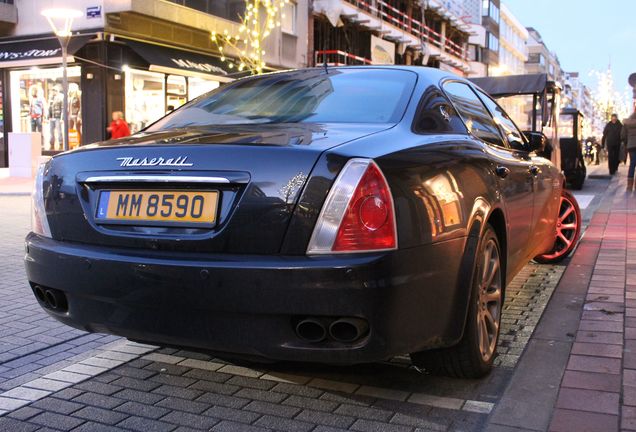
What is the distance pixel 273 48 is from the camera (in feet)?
87.8

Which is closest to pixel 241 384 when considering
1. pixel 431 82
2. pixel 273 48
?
pixel 431 82

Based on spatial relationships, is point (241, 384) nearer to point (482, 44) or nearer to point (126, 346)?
point (126, 346)

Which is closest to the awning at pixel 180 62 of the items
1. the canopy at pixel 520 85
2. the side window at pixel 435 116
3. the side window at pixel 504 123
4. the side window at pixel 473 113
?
the canopy at pixel 520 85

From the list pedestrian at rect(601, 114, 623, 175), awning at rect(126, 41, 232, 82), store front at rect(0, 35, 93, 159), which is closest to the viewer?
pedestrian at rect(601, 114, 623, 175)

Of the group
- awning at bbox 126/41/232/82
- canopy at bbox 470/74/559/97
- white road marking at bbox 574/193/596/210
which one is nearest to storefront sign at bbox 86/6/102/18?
awning at bbox 126/41/232/82

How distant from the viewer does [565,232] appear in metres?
6.34

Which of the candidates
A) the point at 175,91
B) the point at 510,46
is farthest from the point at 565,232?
the point at 510,46

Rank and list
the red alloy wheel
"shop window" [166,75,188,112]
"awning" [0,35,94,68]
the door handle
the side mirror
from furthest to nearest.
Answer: "shop window" [166,75,188,112]
"awning" [0,35,94,68]
the red alloy wheel
the side mirror
the door handle

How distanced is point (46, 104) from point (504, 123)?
19.4 metres

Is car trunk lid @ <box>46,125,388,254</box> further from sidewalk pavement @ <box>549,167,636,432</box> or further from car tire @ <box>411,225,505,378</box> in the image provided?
sidewalk pavement @ <box>549,167,636,432</box>

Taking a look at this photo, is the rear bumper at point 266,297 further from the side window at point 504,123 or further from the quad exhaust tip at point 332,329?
the side window at point 504,123

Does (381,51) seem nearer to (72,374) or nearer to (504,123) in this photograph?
(504,123)

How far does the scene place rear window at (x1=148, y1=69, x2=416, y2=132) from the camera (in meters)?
3.20

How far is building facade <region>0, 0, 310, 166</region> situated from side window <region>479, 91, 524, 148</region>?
Result: 1602cm
